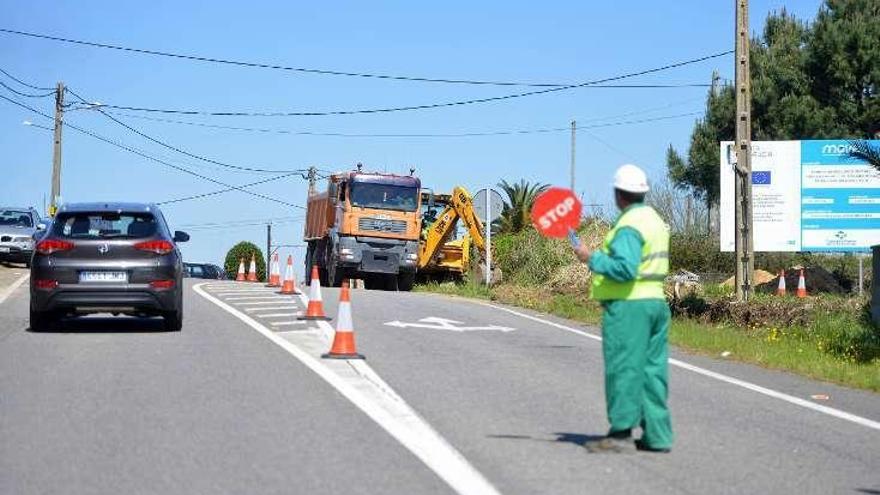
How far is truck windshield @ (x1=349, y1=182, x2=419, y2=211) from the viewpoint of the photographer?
1419 inches

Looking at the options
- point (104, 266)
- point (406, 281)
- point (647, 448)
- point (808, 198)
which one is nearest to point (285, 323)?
point (104, 266)

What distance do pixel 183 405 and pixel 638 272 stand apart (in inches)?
158

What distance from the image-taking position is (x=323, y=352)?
1484 centimetres

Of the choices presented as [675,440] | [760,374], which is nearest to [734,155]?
[760,374]

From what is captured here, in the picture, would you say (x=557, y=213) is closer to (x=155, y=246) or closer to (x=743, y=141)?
(x=155, y=246)

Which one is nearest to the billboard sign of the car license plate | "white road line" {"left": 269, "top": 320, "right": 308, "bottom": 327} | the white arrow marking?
the white arrow marking

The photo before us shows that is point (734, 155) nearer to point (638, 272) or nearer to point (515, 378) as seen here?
point (515, 378)

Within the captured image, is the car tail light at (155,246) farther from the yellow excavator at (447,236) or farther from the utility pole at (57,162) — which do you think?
the utility pole at (57,162)

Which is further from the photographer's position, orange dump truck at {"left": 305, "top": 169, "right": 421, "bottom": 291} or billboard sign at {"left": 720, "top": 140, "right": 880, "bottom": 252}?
orange dump truck at {"left": 305, "top": 169, "right": 421, "bottom": 291}

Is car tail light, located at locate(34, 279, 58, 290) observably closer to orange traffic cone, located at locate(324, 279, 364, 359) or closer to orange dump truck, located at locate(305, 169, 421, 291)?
orange traffic cone, located at locate(324, 279, 364, 359)

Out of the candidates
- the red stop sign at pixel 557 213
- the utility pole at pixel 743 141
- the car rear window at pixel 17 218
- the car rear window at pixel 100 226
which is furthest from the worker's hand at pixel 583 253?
the car rear window at pixel 17 218

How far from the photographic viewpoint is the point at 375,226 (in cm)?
3606

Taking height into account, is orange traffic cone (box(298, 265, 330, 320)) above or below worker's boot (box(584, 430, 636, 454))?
above

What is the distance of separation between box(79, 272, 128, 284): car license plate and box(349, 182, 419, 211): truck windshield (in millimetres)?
19342
